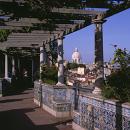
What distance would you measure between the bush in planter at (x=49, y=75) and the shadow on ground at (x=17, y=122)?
199 centimetres

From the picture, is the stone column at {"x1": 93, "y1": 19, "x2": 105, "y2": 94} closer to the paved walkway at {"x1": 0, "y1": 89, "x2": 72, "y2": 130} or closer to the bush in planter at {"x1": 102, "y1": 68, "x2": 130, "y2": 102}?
the bush in planter at {"x1": 102, "y1": 68, "x2": 130, "y2": 102}

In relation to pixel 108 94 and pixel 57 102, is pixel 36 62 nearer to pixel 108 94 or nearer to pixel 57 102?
pixel 57 102

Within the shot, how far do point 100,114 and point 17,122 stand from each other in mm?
5284

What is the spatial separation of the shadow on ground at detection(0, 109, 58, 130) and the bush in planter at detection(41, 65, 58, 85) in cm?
199

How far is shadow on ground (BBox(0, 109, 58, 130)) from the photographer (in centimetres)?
1348

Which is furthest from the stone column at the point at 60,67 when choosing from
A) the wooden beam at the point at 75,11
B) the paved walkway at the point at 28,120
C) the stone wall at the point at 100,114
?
the stone wall at the point at 100,114

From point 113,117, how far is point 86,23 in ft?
21.1

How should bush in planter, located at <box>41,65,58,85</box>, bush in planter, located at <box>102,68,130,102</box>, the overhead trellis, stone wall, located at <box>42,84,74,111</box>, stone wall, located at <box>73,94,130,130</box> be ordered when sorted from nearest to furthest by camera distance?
stone wall, located at <box>73,94,130,130</box> < bush in planter, located at <box>102,68,130,102</box> < the overhead trellis < stone wall, located at <box>42,84,74,111</box> < bush in planter, located at <box>41,65,58,85</box>

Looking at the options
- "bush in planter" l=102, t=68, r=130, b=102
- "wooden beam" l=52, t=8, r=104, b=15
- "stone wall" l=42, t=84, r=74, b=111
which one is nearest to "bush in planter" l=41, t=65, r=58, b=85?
"stone wall" l=42, t=84, r=74, b=111

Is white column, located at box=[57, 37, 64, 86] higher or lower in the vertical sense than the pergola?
lower

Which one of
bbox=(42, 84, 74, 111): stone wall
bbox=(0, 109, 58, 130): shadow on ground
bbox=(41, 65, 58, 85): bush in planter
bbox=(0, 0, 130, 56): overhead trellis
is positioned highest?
bbox=(0, 0, 130, 56): overhead trellis

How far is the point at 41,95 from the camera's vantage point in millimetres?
20172

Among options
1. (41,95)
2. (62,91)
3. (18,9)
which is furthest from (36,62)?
(18,9)

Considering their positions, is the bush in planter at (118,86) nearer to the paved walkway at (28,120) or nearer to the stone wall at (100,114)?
the stone wall at (100,114)
